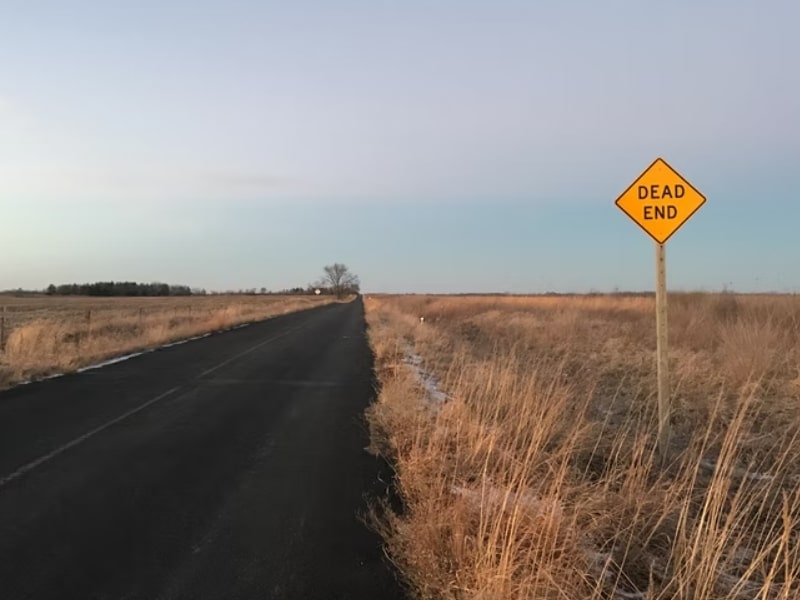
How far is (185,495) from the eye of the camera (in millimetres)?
6145

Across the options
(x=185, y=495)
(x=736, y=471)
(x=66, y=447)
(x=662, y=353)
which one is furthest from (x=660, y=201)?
(x=66, y=447)

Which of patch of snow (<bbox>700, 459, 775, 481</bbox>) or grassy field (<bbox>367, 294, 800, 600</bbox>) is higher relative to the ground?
grassy field (<bbox>367, 294, 800, 600</bbox>)

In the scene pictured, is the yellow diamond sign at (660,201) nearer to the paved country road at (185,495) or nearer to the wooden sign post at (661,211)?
the wooden sign post at (661,211)

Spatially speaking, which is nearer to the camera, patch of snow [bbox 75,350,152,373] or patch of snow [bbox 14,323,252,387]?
patch of snow [bbox 14,323,252,387]

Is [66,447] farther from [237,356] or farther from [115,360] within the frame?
[237,356]

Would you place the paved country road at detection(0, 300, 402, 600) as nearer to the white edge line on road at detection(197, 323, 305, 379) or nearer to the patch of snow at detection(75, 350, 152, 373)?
the white edge line on road at detection(197, 323, 305, 379)

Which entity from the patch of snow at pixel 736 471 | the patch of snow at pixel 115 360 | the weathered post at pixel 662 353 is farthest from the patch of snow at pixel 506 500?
the patch of snow at pixel 115 360

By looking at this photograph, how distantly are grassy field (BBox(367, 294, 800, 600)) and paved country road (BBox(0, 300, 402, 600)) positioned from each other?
56cm

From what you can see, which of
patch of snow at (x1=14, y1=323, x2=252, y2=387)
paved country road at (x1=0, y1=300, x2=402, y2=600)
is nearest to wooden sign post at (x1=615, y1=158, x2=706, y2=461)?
paved country road at (x1=0, y1=300, x2=402, y2=600)

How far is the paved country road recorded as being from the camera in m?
4.32

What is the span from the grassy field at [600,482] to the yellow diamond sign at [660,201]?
220 centimetres

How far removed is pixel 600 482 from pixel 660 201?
3281 millimetres

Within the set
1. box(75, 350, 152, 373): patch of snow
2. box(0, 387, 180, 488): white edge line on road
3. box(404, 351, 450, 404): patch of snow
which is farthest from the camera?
box(75, 350, 152, 373): patch of snow

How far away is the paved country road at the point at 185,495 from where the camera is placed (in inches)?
170
